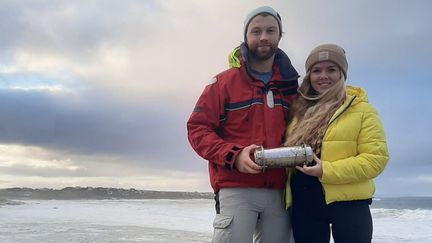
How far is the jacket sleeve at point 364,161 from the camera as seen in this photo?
9.09 feet

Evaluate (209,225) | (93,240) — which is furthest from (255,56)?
(209,225)

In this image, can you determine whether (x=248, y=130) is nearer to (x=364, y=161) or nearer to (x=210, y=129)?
(x=210, y=129)

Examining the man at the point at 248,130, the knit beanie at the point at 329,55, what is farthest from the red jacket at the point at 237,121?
the knit beanie at the point at 329,55

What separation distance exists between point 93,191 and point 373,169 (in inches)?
1411

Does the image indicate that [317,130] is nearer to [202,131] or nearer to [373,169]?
[373,169]

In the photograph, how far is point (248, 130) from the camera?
3.05 metres

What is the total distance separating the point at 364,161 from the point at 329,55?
0.67m

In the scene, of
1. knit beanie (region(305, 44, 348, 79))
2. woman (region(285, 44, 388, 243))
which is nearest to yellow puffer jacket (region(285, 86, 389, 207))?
woman (region(285, 44, 388, 243))

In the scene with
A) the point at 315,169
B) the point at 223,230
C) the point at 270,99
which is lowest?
the point at 223,230

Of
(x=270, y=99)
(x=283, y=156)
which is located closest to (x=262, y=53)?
(x=270, y=99)

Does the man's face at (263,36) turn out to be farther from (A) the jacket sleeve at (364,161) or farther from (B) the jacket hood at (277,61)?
(A) the jacket sleeve at (364,161)

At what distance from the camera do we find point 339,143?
9.36 ft

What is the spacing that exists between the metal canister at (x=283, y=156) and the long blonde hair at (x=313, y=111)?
156 millimetres

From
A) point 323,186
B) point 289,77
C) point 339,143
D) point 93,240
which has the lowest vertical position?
point 93,240
